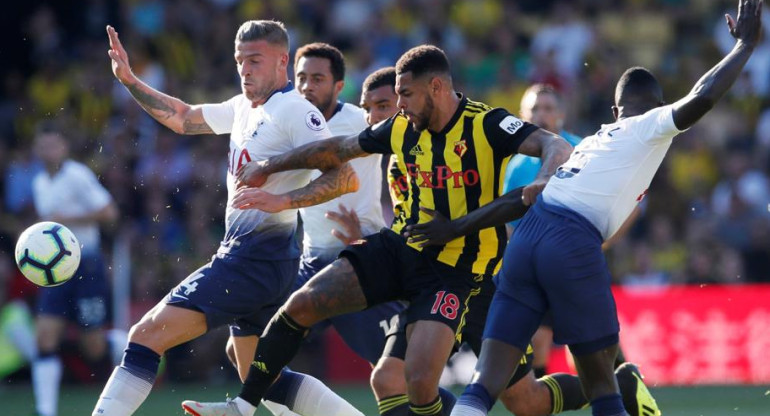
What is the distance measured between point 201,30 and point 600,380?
498 inches

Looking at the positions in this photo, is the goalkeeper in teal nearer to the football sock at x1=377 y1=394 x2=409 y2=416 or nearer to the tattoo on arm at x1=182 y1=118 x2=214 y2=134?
the football sock at x1=377 y1=394 x2=409 y2=416

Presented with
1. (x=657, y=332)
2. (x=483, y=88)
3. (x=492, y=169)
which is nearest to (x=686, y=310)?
(x=657, y=332)

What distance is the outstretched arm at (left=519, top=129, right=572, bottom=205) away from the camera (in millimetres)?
6723

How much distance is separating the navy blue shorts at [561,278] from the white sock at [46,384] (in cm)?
542

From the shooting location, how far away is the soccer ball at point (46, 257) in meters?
7.89

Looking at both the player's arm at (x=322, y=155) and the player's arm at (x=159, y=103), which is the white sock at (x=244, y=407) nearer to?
the player's arm at (x=322, y=155)

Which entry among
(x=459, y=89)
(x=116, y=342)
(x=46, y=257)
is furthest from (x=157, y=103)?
(x=459, y=89)

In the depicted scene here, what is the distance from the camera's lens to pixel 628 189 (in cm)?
659

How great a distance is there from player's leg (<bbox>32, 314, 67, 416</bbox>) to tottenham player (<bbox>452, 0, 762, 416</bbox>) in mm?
5442

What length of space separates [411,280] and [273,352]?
0.89m

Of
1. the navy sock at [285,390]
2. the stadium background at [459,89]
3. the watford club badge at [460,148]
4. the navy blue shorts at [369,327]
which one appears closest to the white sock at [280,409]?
the navy sock at [285,390]

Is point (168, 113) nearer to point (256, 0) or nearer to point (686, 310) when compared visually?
point (686, 310)

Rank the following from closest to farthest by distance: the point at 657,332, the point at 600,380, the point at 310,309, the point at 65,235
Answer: the point at 600,380, the point at 310,309, the point at 65,235, the point at 657,332

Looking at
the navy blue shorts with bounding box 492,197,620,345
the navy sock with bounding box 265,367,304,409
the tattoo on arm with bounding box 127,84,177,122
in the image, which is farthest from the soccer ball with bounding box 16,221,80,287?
the navy blue shorts with bounding box 492,197,620,345
